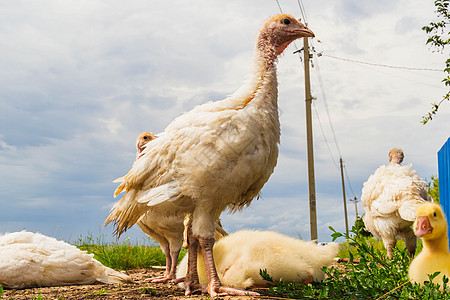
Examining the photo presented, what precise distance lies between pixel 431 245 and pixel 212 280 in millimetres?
2163

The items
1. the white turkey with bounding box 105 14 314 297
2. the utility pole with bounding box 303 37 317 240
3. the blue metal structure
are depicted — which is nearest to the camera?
the white turkey with bounding box 105 14 314 297

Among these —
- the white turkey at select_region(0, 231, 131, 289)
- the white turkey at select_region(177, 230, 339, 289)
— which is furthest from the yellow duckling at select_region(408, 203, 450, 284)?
the white turkey at select_region(0, 231, 131, 289)

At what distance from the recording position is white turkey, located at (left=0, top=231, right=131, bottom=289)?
5.67 m

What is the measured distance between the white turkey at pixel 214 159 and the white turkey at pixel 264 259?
0.24 m

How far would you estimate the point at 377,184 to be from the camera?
25.8 ft

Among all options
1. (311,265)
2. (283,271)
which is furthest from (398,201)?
(283,271)

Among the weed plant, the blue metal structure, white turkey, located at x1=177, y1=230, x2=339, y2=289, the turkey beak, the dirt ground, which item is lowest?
the dirt ground

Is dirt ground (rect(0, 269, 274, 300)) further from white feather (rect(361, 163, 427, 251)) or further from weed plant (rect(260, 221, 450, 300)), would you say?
white feather (rect(361, 163, 427, 251))

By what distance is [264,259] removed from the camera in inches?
177

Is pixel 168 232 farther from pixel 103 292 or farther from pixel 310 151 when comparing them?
pixel 310 151

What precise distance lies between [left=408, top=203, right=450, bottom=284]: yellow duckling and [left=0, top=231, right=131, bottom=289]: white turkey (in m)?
3.83

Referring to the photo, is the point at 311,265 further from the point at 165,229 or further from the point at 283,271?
the point at 165,229

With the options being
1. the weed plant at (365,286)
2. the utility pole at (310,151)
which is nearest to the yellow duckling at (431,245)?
the weed plant at (365,286)

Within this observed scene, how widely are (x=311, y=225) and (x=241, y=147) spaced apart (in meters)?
11.8
